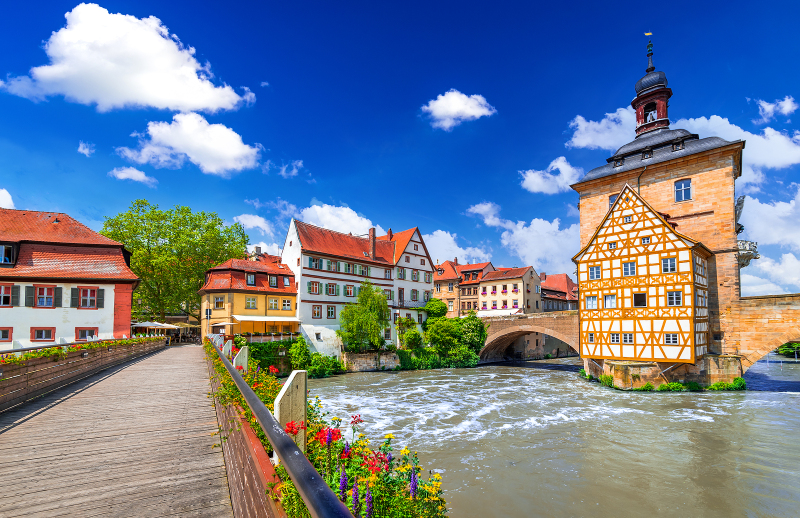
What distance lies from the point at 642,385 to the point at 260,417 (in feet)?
94.6

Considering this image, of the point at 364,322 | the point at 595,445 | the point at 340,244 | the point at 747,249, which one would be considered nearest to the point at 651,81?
the point at 747,249

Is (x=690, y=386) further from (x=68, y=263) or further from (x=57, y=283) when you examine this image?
(x=68, y=263)

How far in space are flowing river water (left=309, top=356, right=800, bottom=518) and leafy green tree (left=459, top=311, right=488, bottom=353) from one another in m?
13.1

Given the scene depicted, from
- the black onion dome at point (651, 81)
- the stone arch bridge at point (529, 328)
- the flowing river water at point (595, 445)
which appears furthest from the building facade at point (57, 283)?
the black onion dome at point (651, 81)

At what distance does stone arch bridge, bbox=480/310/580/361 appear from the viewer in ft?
111

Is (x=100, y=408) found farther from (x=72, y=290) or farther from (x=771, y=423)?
(x=771, y=423)

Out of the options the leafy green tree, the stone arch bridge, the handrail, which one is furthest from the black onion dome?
the handrail

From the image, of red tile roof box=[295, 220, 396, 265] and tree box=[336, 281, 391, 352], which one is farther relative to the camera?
red tile roof box=[295, 220, 396, 265]

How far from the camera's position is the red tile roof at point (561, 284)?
2694 inches

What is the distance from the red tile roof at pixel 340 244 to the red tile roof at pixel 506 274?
57.1 ft

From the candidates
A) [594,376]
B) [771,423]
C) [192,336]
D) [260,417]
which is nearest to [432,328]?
[594,376]

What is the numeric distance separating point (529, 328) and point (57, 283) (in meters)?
34.7

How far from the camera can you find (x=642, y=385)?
1009 inches

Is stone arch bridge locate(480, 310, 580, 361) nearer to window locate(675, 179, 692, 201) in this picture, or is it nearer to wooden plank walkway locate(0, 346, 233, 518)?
window locate(675, 179, 692, 201)
